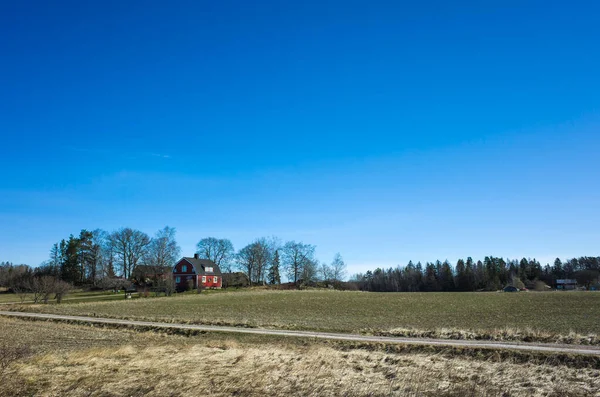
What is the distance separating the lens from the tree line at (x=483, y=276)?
5157 inches

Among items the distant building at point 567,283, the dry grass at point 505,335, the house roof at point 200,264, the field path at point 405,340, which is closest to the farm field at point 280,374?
the field path at point 405,340

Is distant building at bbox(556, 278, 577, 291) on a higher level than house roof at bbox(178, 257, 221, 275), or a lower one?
lower

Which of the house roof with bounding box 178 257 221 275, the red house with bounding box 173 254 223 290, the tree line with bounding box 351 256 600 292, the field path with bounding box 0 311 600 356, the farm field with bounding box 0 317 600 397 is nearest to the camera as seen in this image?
the farm field with bounding box 0 317 600 397

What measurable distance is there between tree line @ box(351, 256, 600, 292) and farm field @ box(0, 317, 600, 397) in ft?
384

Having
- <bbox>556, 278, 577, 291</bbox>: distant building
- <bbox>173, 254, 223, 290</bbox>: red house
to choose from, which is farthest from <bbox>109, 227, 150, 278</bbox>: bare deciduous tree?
<bbox>556, 278, 577, 291</bbox>: distant building

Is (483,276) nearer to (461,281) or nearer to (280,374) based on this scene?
(461,281)

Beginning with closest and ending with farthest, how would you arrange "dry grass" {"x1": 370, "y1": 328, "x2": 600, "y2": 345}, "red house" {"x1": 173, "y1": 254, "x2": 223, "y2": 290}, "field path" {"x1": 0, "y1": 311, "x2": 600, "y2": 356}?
"field path" {"x1": 0, "y1": 311, "x2": 600, "y2": 356}
"dry grass" {"x1": 370, "y1": 328, "x2": 600, "y2": 345}
"red house" {"x1": 173, "y1": 254, "x2": 223, "y2": 290}

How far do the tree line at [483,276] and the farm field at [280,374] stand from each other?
117m

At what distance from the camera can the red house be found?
8738 centimetres

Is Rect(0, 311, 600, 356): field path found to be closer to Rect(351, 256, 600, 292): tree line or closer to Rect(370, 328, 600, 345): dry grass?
Rect(370, 328, 600, 345): dry grass

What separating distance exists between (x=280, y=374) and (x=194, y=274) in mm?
78011

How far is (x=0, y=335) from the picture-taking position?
24.7m

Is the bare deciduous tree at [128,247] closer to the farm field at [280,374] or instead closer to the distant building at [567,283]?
the farm field at [280,374]

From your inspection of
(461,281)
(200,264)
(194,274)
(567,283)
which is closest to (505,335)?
(194,274)
